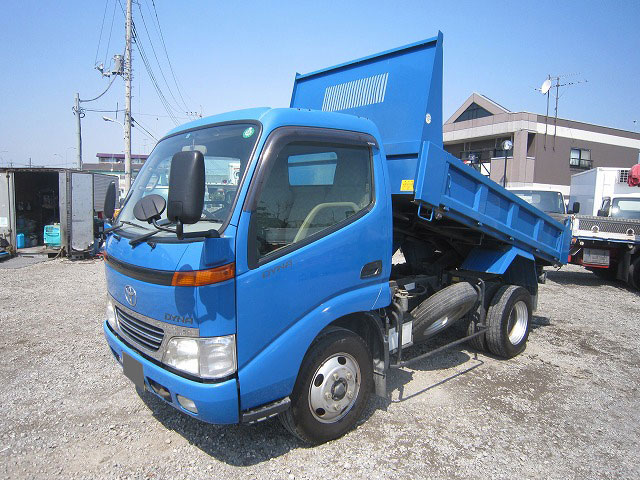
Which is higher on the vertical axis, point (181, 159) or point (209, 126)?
point (209, 126)

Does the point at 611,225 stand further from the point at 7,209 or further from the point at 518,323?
the point at 7,209

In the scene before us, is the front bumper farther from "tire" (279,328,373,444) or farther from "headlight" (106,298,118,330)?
"headlight" (106,298,118,330)

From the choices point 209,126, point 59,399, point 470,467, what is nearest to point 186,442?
point 59,399

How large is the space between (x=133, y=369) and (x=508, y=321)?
4.04m

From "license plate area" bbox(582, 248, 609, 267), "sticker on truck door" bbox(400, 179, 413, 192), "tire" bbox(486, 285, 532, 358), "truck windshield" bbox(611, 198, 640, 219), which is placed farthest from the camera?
"truck windshield" bbox(611, 198, 640, 219)

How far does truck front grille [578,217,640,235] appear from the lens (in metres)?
8.84

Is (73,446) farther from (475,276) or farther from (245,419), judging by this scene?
(475,276)

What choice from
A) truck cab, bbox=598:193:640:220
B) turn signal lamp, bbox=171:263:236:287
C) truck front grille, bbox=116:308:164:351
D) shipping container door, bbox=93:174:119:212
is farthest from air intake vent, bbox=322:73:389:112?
shipping container door, bbox=93:174:119:212

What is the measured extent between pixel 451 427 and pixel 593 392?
6.01 feet

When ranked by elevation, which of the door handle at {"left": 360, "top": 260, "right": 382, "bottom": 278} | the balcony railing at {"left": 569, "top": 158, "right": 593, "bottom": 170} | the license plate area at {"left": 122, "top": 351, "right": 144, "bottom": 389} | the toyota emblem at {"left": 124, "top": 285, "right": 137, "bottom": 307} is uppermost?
the balcony railing at {"left": 569, "top": 158, "right": 593, "bottom": 170}

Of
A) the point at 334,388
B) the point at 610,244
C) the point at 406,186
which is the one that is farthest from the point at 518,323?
the point at 610,244

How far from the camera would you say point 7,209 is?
38.9ft

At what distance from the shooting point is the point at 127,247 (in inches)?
111

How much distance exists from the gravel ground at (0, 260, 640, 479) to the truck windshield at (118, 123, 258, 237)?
1623 millimetres
